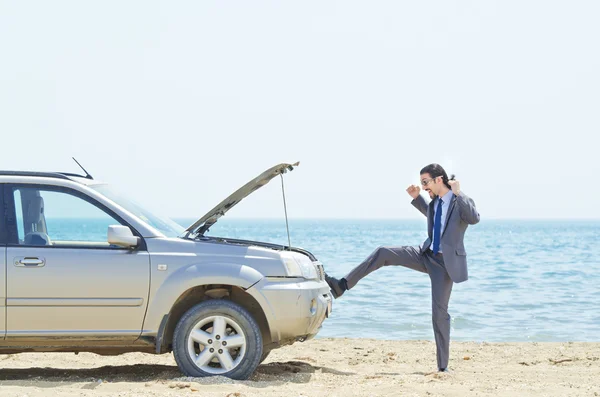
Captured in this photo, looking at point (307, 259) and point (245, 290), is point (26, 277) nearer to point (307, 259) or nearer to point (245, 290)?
point (245, 290)

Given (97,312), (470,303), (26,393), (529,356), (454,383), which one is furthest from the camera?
(470,303)

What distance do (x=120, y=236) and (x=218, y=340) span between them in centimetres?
115

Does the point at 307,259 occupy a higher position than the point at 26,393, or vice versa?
the point at 307,259

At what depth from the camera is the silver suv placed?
6781 millimetres

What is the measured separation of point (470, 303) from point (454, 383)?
10.5m

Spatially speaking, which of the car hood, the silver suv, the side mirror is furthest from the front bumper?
the side mirror

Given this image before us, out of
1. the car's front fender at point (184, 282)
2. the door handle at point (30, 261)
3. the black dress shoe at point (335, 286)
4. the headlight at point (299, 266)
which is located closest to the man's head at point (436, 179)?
the black dress shoe at point (335, 286)

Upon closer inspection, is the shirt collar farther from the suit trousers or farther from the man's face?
the suit trousers

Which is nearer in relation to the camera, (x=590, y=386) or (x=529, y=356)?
(x=590, y=386)

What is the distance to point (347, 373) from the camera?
827cm

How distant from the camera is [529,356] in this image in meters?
10.1

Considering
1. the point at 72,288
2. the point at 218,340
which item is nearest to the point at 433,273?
the point at 218,340

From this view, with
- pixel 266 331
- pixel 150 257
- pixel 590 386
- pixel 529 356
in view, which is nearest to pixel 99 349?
pixel 150 257

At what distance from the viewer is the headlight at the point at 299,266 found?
712 centimetres
